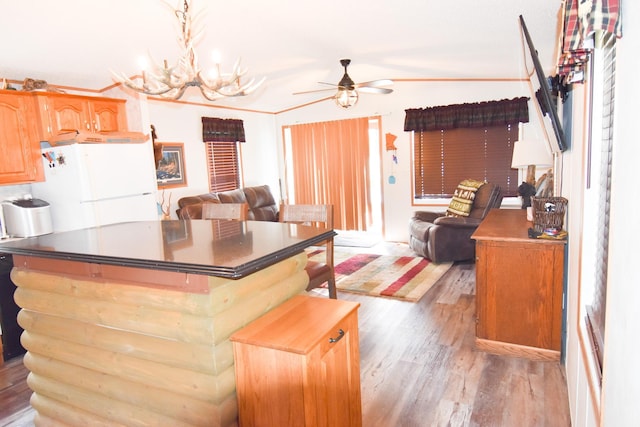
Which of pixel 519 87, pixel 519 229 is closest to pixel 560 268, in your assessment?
pixel 519 229

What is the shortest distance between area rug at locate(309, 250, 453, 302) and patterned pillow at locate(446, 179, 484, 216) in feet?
2.56

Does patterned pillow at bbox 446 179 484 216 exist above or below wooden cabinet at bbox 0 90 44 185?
below

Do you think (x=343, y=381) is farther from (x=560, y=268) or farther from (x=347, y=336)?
(x=560, y=268)

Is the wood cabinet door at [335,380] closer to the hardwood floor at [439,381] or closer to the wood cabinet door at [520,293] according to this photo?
the hardwood floor at [439,381]

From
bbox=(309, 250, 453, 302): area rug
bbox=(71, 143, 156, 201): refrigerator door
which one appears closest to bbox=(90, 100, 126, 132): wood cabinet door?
bbox=(71, 143, 156, 201): refrigerator door

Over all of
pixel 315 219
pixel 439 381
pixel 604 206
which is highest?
pixel 604 206

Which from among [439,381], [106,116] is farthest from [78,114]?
[439,381]

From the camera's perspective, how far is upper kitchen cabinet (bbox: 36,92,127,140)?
3693mm

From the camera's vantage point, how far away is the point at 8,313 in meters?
3.11

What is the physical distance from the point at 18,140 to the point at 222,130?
313cm

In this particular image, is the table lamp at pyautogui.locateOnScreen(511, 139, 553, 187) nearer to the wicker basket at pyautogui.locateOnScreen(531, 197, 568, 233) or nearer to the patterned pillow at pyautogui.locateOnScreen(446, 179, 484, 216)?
the wicker basket at pyautogui.locateOnScreen(531, 197, 568, 233)

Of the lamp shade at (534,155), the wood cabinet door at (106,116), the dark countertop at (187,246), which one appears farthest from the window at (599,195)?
the wood cabinet door at (106,116)

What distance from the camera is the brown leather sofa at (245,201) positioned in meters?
5.26

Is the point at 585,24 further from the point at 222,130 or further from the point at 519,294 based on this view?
the point at 222,130
